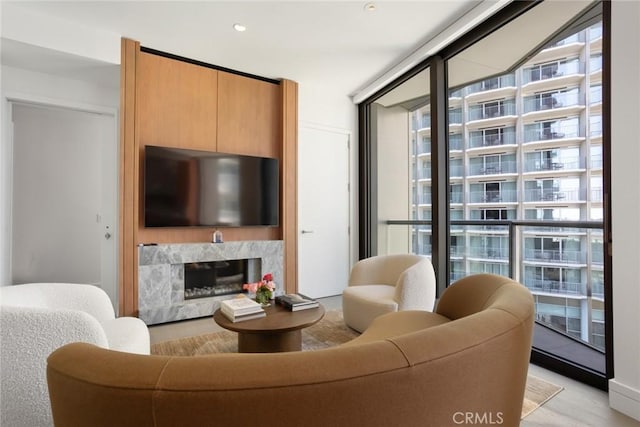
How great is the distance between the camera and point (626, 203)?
1.76 metres

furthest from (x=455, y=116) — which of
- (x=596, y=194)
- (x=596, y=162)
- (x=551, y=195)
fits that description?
(x=596, y=194)

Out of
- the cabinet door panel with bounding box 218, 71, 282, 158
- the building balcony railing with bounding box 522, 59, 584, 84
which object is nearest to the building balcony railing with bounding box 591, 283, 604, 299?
the building balcony railing with bounding box 522, 59, 584, 84

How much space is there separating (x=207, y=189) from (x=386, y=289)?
2.20 meters

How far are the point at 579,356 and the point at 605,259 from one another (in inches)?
31.8

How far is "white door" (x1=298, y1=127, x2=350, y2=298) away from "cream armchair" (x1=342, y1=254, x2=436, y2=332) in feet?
3.88

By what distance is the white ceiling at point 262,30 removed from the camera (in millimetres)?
2623

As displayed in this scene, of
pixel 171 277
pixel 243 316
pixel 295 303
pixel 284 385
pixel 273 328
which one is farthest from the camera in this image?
pixel 171 277

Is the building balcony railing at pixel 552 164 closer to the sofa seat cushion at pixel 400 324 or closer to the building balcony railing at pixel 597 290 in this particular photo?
the building balcony railing at pixel 597 290

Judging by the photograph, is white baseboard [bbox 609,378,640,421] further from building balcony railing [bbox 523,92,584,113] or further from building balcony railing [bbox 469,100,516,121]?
building balcony railing [bbox 469,100,516,121]

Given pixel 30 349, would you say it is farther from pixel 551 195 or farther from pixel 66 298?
pixel 551 195

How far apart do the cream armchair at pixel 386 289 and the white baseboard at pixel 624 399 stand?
120 centimetres

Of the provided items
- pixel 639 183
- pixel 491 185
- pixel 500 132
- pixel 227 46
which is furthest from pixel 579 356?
pixel 227 46

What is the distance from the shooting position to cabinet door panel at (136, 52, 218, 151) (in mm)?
3270

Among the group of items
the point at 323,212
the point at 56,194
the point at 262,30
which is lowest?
the point at 323,212
